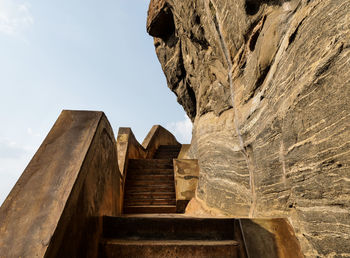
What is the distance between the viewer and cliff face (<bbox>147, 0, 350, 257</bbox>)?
1.41m

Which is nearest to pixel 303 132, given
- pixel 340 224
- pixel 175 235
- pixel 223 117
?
pixel 340 224

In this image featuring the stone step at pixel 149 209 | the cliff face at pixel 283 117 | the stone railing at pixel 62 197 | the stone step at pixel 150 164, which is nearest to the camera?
the stone railing at pixel 62 197

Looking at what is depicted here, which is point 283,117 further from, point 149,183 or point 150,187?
point 149,183

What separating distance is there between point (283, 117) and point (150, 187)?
3654mm

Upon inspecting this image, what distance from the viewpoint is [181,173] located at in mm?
Answer: 5188

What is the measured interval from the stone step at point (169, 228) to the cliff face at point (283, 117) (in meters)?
0.61

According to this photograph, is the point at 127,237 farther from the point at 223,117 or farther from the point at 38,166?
the point at 223,117

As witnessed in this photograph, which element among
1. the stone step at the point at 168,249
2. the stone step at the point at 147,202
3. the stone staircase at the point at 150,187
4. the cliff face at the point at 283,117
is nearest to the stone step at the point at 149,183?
the stone staircase at the point at 150,187

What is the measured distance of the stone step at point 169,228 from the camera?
6.61 feet

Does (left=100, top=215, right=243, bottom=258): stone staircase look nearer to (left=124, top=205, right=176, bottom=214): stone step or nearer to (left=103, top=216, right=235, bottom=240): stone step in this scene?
(left=103, top=216, right=235, bottom=240): stone step

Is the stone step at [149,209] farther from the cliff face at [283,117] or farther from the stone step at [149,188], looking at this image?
the cliff face at [283,117]

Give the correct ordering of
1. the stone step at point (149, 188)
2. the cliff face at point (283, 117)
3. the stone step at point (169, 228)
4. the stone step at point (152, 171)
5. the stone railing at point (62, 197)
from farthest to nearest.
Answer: the stone step at point (152, 171), the stone step at point (149, 188), the stone step at point (169, 228), the cliff face at point (283, 117), the stone railing at point (62, 197)

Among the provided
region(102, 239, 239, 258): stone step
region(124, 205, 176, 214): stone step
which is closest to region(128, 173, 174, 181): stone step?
region(124, 205, 176, 214): stone step

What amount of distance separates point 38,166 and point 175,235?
136 cm
